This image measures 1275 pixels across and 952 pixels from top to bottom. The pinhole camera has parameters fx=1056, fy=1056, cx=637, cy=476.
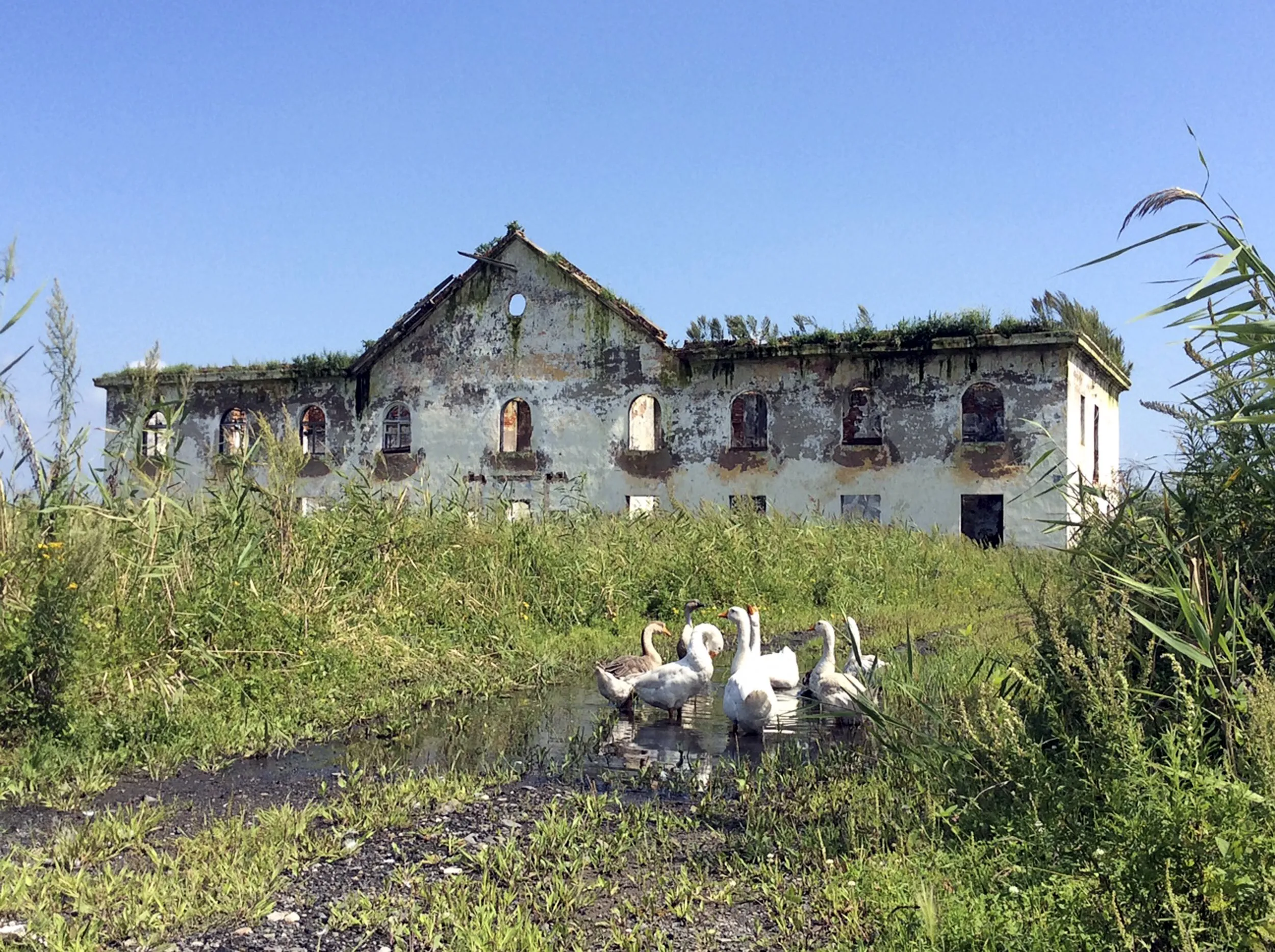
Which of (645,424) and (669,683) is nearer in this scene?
(669,683)

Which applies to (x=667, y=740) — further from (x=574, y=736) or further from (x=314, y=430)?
(x=314, y=430)

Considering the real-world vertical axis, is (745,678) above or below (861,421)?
below

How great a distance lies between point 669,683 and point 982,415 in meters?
17.9

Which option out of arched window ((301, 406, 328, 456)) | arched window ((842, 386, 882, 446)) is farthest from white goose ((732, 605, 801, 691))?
arched window ((301, 406, 328, 456))

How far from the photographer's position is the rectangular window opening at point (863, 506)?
23953 millimetres

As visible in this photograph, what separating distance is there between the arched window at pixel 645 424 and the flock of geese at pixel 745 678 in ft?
55.9

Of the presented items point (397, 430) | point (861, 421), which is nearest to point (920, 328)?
point (861, 421)

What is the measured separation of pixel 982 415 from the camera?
79.7 feet

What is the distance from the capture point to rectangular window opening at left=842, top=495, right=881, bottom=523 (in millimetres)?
23953

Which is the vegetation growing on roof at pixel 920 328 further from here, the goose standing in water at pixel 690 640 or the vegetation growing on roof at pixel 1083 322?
the goose standing in water at pixel 690 640

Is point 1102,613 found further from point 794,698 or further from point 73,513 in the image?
point 73,513

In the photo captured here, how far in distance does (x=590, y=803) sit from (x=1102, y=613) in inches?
110

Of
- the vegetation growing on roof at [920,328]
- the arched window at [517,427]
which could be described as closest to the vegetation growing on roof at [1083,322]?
the vegetation growing on roof at [920,328]

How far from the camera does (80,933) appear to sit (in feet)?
13.0
